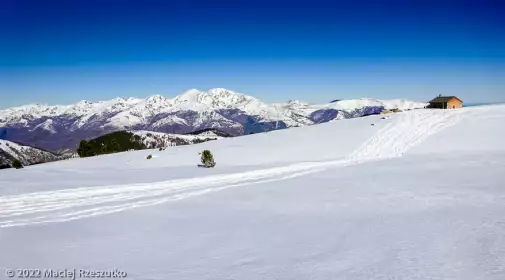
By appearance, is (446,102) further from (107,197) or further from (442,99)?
(107,197)

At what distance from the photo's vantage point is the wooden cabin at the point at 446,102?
7469cm

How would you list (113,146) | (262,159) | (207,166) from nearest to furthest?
1. (207,166)
2. (262,159)
3. (113,146)

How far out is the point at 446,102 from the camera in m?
74.7

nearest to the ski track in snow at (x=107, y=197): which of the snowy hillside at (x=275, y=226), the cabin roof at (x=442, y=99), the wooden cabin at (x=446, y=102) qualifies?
the snowy hillside at (x=275, y=226)

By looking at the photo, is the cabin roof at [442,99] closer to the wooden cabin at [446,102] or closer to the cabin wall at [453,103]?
the wooden cabin at [446,102]

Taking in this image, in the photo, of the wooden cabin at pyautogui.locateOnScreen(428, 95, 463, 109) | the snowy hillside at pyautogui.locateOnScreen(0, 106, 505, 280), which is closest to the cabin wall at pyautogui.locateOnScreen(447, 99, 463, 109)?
the wooden cabin at pyautogui.locateOnScreen(428, 95, 463, 109)

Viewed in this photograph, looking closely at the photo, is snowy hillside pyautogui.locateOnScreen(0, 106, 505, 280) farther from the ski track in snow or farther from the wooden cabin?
the wooden cabin

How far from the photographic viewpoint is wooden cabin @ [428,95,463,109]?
74.7 metres

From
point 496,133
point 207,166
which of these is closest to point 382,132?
point 496,133

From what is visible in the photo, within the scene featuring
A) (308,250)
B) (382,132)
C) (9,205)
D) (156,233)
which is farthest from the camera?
(382,132)

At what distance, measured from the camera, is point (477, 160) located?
27.7 metres

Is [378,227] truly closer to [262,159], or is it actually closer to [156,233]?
[156,233]

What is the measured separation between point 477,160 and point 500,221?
1956 cm

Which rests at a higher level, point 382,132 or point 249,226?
point 382,132
